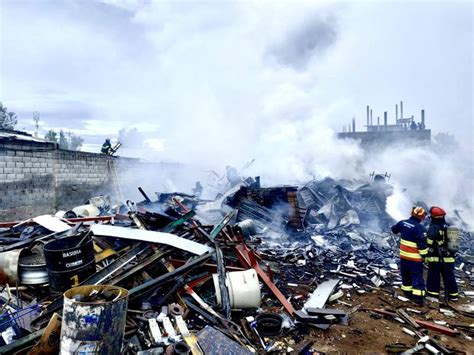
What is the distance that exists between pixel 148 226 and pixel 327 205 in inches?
314

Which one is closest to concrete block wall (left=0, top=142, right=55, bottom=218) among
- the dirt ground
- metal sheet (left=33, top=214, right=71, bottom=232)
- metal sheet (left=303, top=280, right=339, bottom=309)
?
metal sheet (left=33, top=214, right=71, bottom=232)

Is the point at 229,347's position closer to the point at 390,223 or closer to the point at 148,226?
the point at 148,226

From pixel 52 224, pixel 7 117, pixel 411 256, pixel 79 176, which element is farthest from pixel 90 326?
pixel 7 117

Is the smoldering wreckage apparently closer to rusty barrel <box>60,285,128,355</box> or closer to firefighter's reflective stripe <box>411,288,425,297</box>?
rusty barrel <box>60,285,128,355</box>

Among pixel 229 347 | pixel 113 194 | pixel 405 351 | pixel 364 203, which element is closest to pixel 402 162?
pixel 364 203

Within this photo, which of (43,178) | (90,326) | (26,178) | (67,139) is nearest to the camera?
(90,326)

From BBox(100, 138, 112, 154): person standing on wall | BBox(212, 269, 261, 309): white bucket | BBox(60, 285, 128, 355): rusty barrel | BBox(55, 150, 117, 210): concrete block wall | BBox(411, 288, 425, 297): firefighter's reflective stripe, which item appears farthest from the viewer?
BBox(100, 138, 112, 154): person standing on wall

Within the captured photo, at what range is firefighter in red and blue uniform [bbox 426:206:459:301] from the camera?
602 cm

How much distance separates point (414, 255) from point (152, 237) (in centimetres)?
486

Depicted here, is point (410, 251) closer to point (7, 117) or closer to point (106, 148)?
point (106, 148)

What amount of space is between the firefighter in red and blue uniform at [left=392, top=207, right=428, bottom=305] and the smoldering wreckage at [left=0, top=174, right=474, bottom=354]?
275mm

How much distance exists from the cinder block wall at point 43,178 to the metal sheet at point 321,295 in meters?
8.72

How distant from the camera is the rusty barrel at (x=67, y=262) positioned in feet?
13.6

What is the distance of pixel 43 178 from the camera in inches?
418
